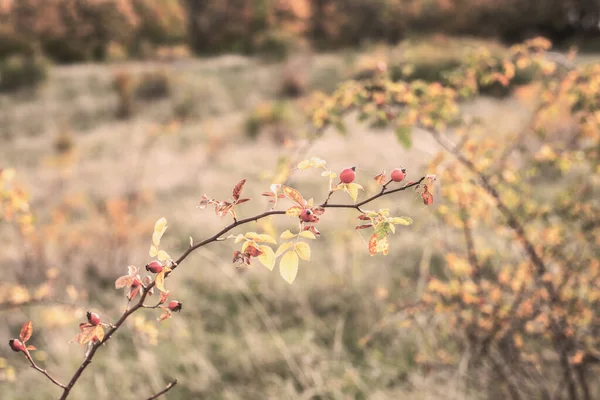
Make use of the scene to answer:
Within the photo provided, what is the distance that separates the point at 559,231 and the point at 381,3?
1937 cm

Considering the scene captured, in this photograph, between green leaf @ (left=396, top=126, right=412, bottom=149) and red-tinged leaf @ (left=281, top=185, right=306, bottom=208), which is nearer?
red-tinged leaf @ (left=281, top=185, right=306, bottom=208)

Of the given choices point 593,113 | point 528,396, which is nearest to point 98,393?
point 528,396

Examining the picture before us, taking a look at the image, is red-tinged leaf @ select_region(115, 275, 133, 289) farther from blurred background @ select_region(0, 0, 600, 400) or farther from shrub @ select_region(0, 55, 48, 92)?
shrub @ select_region(0, 55, 48, 92)

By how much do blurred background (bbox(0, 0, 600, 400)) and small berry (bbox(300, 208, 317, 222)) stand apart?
176mm

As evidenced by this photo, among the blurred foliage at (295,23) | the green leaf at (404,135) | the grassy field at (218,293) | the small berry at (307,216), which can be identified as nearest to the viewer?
the small berry at (307,216)

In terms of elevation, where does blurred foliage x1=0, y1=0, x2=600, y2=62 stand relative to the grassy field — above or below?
above

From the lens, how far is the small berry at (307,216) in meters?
0.60

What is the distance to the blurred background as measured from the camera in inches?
71.6

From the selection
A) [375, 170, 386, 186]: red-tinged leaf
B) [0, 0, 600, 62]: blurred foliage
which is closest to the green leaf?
[375, 170, 386, 186]: red-tinged leaf

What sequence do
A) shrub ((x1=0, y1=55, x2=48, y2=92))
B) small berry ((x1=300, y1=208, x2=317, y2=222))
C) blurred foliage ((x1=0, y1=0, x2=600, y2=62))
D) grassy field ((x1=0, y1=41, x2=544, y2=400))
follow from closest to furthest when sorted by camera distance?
1. small berry ((x1=300, y1=208, x2=317, y2=222))
2. grassy field ((x1=0, y1=41, x2=544, y2=400))
3. shrub ((x1=0, y1=55, x2=48, y2=92))
4. blurred foliage ((x1=0, y1=0, x2=600, y2=62))

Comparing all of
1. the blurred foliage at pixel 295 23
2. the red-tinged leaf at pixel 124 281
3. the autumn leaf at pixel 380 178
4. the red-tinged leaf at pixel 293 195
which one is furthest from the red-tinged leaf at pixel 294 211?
the blurred foliage at pixel 295 23

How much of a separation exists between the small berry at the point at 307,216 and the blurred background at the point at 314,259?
176 mm

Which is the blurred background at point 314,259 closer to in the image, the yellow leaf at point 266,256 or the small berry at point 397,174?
the small berry at point 397,174

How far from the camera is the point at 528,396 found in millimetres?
1940
